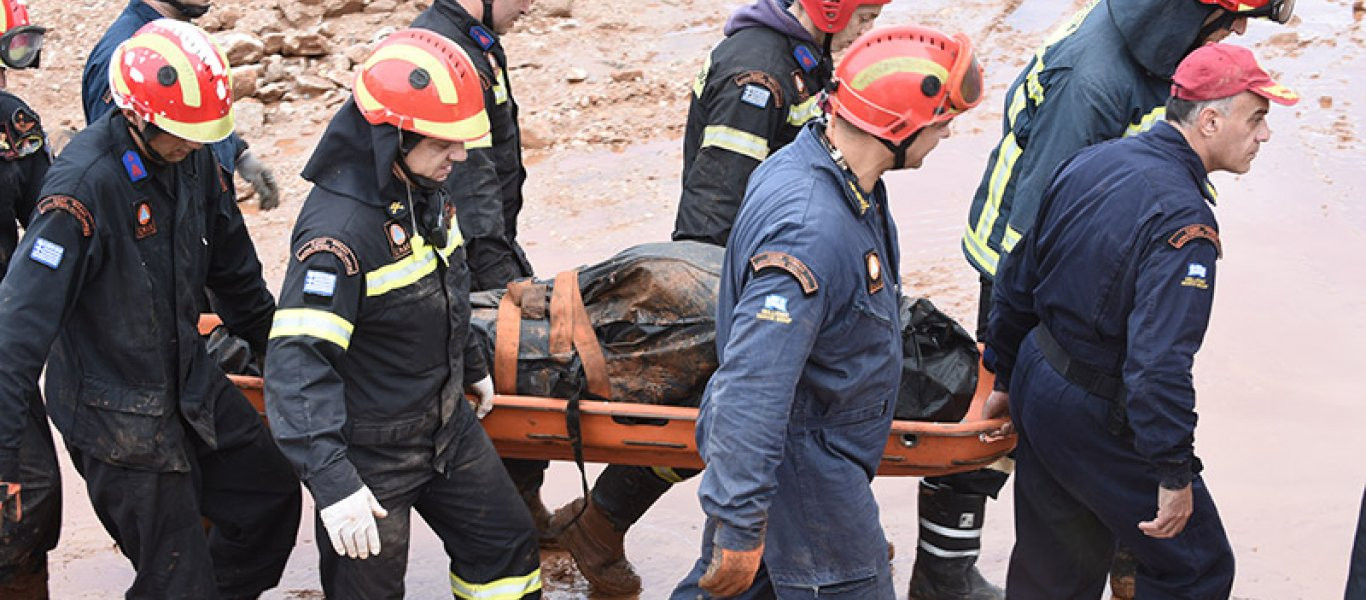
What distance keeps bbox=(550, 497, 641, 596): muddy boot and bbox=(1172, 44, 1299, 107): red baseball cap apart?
2.37m

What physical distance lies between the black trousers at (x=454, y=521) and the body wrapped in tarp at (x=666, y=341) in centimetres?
36

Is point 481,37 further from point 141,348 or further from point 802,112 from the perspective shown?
point 141,348

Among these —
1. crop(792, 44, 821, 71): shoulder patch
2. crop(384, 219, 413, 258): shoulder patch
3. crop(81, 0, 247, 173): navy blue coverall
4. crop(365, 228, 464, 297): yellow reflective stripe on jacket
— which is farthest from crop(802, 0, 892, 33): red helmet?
crop(81, 0, 247, 173): navy blue coverall

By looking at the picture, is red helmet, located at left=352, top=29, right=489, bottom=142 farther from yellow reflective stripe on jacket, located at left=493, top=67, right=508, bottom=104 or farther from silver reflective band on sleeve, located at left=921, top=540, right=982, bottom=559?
silver reflective band on sleeve, located at left=921, top=540, right=982, bottom=559

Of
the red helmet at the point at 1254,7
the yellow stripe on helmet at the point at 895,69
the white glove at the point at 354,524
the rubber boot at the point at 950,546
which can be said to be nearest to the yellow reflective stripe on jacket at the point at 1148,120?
the red helmet at the point at 1254,7

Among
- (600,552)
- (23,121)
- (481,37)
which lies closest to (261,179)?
(23,121)

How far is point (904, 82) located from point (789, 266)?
0.49m

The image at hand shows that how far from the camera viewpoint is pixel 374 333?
360 cm

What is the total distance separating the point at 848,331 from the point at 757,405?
32 cm

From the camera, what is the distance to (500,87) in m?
4.84

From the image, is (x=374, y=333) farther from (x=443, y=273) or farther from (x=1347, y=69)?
(x=1347, y=69)

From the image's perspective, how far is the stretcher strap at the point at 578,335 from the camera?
A: 4176mm

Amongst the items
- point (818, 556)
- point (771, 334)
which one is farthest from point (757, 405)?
point (818, 556)

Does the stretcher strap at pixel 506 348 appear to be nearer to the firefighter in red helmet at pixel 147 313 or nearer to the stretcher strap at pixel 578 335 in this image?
the stretcher strap at pixel 578 335
